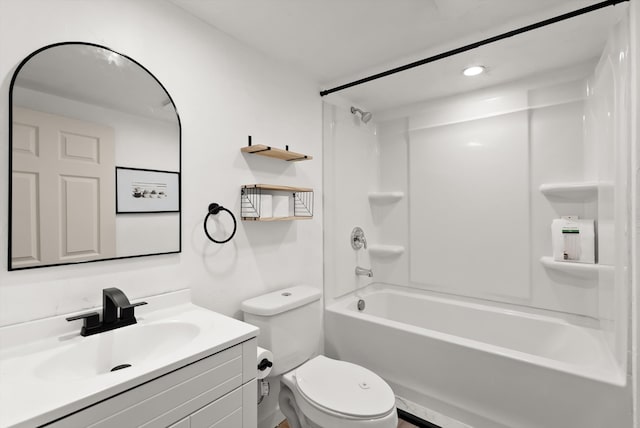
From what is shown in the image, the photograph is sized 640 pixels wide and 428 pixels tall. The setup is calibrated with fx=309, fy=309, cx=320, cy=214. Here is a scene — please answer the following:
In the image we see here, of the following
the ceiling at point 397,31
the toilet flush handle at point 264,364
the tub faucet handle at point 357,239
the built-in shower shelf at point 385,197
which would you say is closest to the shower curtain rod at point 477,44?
the ceiling at point 397,31

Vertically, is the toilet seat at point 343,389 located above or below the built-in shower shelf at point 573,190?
below

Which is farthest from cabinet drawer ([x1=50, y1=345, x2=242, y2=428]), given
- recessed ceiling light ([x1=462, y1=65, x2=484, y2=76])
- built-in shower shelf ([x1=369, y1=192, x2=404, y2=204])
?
recessed ceiling light ([x1=462, y1=65, x2=484, y2=76])

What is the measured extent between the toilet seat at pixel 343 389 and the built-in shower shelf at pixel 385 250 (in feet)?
4.38

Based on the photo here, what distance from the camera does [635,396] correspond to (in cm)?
135

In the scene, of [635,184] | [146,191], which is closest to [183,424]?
[146,191]

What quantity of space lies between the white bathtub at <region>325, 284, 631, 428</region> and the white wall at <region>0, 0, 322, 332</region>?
0.59 m

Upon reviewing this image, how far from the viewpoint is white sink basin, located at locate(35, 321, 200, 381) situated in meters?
1.04

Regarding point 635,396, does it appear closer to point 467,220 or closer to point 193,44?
point 467,220

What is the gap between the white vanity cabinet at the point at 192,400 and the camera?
857mm

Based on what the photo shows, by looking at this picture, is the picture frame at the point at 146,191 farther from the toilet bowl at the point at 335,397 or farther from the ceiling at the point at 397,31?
the toilet bowl at the point at 335,397

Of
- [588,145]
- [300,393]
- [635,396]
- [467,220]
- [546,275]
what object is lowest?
[300,393]

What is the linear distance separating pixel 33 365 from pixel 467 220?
2685mm

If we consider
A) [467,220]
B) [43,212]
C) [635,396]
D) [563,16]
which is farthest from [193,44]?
[635,396]

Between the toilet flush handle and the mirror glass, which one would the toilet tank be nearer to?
the toilet flush handle
